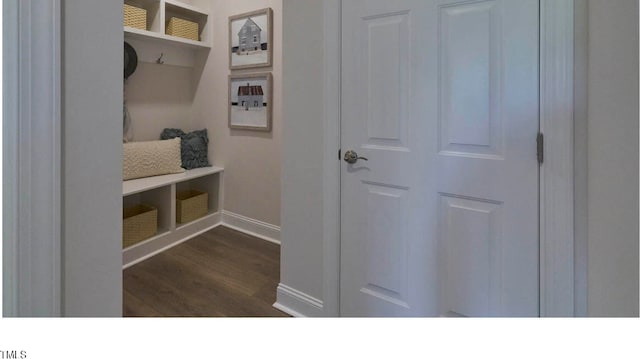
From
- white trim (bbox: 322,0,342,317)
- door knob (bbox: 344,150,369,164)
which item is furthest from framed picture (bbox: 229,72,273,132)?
door knob (bbox: 344,150,369,164)

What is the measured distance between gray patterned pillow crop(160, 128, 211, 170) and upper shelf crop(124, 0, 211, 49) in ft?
2.77

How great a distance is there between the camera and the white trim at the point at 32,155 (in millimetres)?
560

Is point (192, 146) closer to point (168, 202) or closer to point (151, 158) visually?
point (151, 158)

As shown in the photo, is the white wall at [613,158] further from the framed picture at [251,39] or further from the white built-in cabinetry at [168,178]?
the white built-in cabinetry at [168,178]

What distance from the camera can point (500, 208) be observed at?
1.33 m

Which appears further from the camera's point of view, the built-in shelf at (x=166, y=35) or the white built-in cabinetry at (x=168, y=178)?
the built-in shelf at (x=166, y=35)

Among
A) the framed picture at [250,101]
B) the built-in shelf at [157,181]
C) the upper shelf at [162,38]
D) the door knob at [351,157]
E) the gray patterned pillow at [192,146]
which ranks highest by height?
the upper shelf at [162,38]

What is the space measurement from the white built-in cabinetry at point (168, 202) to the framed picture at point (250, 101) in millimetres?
589

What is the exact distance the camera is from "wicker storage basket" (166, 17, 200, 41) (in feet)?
10.2

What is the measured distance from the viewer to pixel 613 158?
82 centimetres

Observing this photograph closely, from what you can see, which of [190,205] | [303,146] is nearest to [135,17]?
[190,205]

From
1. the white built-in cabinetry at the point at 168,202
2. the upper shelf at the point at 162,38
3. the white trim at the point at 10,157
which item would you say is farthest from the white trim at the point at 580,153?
the upper shelf at the point at 162,38
